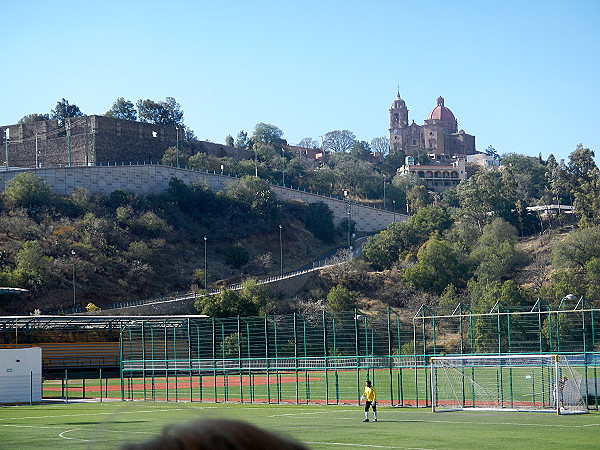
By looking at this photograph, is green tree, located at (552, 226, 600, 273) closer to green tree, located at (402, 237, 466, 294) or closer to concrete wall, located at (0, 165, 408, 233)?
green tree, located at (402, 237, 466, 294)

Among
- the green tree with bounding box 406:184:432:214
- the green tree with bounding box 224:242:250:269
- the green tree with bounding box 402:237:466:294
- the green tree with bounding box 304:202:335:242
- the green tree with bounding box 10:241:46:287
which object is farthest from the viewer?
the green tree with bounding box 406:184:432:214

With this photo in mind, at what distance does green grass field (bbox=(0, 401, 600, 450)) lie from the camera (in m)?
19.6

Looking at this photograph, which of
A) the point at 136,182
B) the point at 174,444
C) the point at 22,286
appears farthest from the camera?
the point at 136,182

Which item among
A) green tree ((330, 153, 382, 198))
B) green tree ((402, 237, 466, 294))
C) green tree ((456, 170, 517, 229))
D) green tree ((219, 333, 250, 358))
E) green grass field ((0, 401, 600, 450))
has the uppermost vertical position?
green tree ((330, 153, 382, 198))

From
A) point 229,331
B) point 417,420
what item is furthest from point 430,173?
point 417,420

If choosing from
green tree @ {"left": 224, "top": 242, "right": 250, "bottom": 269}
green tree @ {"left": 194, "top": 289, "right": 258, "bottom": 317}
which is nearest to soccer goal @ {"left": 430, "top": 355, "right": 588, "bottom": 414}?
green tree @ {"left": 194, "top": 289, "right": 258, "bottom": 317}

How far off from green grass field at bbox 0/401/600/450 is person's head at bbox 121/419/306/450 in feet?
45.0

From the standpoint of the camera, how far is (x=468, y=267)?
87.9 m

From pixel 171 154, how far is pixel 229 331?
84607 mm

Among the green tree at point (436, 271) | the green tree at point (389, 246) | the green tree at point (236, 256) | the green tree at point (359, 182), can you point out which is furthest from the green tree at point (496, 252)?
the green tree at point (359, 182)

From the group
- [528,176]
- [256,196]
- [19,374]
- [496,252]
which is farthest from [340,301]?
[528,176]

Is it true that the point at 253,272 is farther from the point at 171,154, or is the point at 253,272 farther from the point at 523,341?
the point at 523,341

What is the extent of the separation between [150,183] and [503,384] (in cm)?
7915

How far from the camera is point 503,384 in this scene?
3194cm
